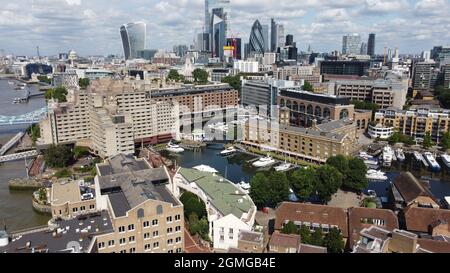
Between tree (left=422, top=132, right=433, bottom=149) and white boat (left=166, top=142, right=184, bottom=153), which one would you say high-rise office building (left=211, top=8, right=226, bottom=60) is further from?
tree (left=422, top=132, right=433, bottom=149)

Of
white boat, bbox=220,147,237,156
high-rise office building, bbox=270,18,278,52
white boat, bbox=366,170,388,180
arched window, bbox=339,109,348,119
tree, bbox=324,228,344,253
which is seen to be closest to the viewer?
tree, bbox=324,228,344,253

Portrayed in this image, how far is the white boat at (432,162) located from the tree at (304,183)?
769 centimetres

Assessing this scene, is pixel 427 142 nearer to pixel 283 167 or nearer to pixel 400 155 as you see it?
pixel 400 155

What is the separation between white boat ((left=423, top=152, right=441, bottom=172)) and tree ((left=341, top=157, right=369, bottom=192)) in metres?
5.41

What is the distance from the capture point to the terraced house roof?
9.16m

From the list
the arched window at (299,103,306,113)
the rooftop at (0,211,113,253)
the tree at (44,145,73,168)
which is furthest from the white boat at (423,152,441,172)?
the tree at (44,145,73,168)

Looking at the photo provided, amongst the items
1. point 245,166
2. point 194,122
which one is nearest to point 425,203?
point 245,166

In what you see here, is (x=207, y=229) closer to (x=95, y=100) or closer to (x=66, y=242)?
(x=66, y=242)

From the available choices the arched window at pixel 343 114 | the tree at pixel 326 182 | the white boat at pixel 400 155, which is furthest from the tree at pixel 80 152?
the white boat at pixel 400 155

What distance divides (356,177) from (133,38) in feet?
188

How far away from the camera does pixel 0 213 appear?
11.5m

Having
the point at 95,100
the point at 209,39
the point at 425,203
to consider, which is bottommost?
the point at 425,203

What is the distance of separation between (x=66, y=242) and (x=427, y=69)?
40.0m

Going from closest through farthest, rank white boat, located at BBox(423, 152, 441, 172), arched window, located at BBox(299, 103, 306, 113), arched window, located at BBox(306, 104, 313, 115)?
white boat, located at BBox(423, 152, 441, 172), arched window, located at BBox(306, 104, 313, 115), arched window, located at BBox(299, 103, 306, 113)
